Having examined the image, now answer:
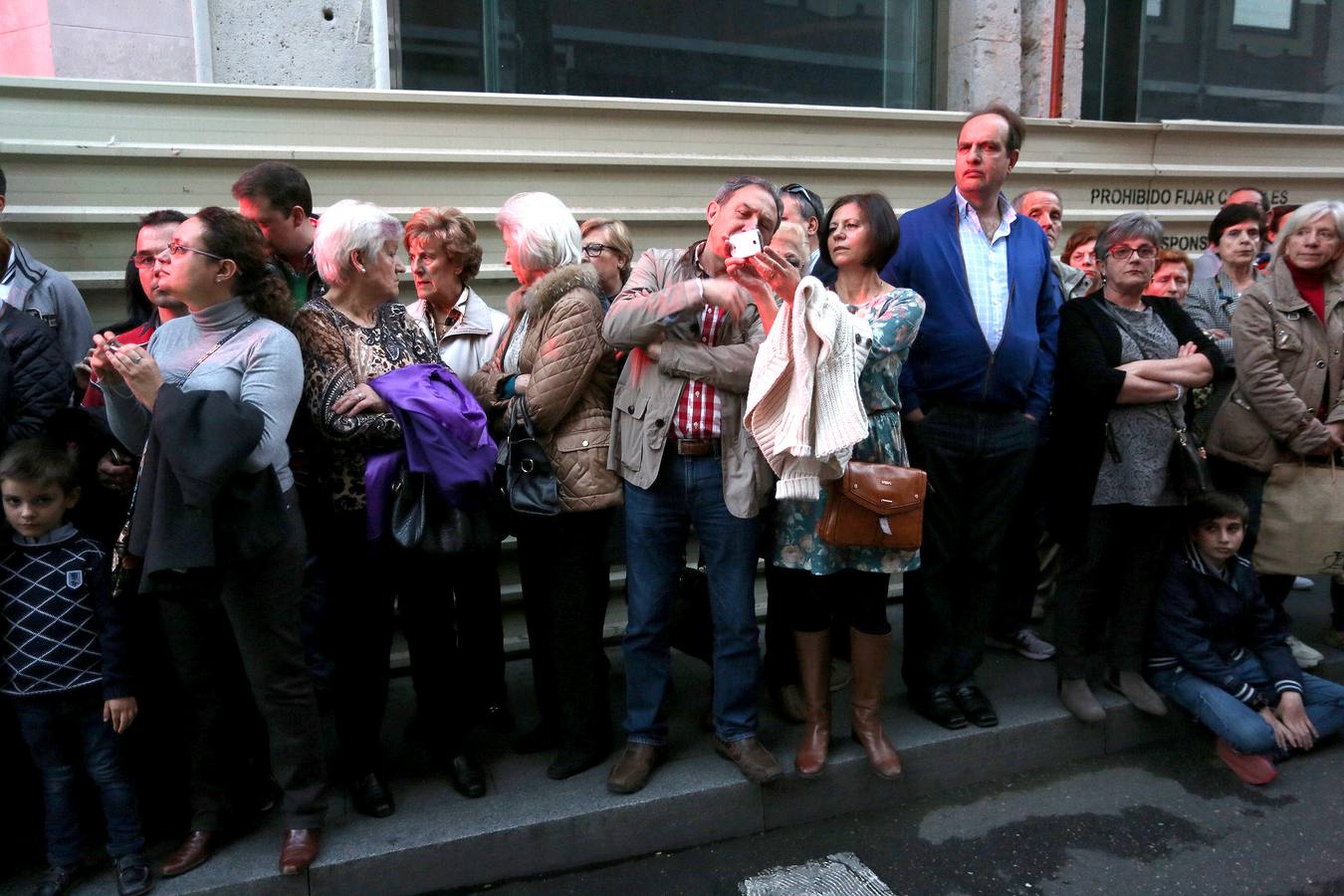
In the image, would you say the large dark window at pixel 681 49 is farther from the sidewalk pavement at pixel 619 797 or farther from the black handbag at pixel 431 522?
the sidewalk pavement at pixel 619 797

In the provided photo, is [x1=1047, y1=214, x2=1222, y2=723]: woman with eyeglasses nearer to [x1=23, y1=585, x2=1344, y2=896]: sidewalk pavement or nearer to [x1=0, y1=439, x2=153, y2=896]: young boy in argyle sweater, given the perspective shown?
[x1=23, y1=585, x2=1344, y2=896]: sidewalk pavement

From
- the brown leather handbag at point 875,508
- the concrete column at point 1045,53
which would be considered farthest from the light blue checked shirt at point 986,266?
the concrete column at point 1045,53

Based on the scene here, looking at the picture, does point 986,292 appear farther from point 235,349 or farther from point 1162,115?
point 1162,115

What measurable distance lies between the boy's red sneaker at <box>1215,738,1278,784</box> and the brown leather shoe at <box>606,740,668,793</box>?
7.14ft

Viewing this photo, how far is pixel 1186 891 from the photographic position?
10.1 ft

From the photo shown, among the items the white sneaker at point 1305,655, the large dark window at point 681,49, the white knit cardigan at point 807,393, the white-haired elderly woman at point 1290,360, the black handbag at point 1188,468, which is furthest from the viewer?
the large dark window at point 681,49

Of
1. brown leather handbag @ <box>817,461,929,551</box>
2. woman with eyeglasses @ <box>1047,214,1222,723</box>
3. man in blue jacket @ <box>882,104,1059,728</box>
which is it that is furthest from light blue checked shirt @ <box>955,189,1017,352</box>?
brown leather handbag @ <box>817,461,929,551</box>

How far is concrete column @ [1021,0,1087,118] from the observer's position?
699 cm

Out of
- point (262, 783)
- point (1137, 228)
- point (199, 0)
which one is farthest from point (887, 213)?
point (199, 0)

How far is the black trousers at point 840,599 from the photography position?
11.3ft

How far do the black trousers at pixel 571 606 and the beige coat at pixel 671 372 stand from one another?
11.0 inches

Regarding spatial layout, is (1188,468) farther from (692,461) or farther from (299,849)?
(299,849)

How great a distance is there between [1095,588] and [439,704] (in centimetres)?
257

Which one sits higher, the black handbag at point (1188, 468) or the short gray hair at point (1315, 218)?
the short gray hair at point (1315, 218)
